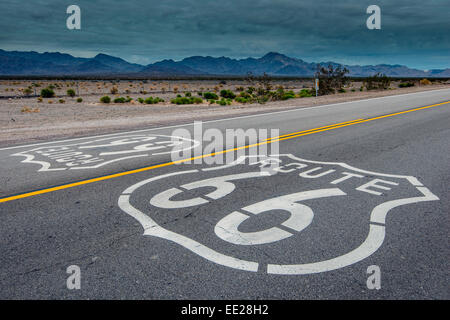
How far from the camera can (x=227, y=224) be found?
13.4 feet

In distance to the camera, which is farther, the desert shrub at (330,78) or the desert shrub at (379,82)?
the desert shrub at (379,82)

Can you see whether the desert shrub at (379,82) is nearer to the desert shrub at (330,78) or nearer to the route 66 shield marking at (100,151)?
the desert shrub at (330,78)

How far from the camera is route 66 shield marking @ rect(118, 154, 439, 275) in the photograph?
11.4ft

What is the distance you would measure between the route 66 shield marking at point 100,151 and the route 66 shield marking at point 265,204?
1905 mm

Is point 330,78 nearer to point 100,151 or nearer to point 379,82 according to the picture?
point 379,82

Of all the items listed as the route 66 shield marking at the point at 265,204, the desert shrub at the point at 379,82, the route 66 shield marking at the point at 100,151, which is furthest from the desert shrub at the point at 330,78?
the route 66 shield marking at the point at 265,204

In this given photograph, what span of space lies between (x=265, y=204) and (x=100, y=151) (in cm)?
492

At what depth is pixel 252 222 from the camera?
413 centimetres

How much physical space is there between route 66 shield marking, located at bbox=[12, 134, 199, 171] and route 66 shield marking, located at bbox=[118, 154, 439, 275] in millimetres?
1905

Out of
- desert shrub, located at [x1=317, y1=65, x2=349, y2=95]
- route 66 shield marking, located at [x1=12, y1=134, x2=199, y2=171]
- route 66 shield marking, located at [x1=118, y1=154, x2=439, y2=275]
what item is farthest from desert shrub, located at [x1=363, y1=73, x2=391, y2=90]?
route 66 shield marking, located at [x1=118, y1=154, x2=439, y2=275]

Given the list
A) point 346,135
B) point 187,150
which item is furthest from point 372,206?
point 346,135

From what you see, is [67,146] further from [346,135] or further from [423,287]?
[423,287]

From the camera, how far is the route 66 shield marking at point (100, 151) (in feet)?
22.6
